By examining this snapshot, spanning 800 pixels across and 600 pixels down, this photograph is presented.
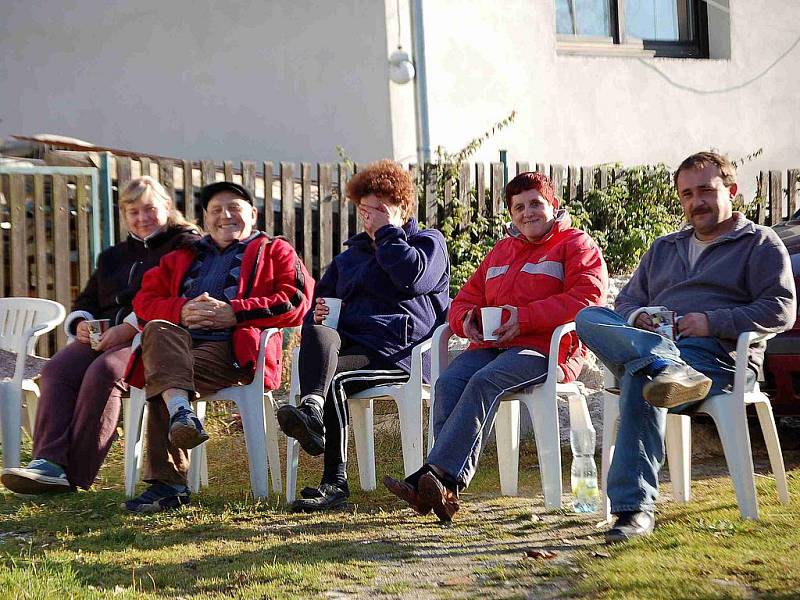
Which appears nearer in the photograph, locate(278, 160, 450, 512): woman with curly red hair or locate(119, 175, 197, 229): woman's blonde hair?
locate(278, 160, 450, 512): woman with curly red hair

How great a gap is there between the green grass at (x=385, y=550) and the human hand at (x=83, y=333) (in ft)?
2.51

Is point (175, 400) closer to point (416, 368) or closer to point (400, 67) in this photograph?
point (416, 368)

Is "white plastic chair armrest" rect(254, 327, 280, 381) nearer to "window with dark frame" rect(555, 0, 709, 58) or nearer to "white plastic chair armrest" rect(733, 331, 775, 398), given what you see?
"white plastic chair armrest" rect(733, 331, 775, 398)

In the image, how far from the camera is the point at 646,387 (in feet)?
12.7

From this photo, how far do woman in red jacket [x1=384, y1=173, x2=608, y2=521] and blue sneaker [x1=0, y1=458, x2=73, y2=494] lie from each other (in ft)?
5.65

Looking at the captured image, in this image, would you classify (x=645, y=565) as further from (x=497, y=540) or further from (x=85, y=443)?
(x=85, y=443)

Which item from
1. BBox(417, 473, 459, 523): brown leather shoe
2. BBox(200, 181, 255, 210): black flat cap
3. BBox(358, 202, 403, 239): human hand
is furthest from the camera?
A: BBox(200, 181, 255, 210): black flat cap

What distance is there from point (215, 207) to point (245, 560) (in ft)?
6.89

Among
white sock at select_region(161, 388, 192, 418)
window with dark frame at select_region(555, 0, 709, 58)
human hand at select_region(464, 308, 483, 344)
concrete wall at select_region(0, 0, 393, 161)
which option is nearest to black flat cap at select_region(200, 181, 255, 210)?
white sock at select_region(161, 388, 192, 418)

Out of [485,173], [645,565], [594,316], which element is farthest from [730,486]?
[485,173]

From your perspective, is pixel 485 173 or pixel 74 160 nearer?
pixel 74 160

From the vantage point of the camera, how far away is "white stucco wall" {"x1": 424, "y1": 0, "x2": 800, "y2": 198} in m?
9.22

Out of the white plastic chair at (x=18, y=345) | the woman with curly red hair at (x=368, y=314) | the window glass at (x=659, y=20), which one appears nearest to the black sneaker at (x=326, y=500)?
the woman with curly red hair at (x=368, y=314)

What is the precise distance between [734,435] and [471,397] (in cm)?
97
